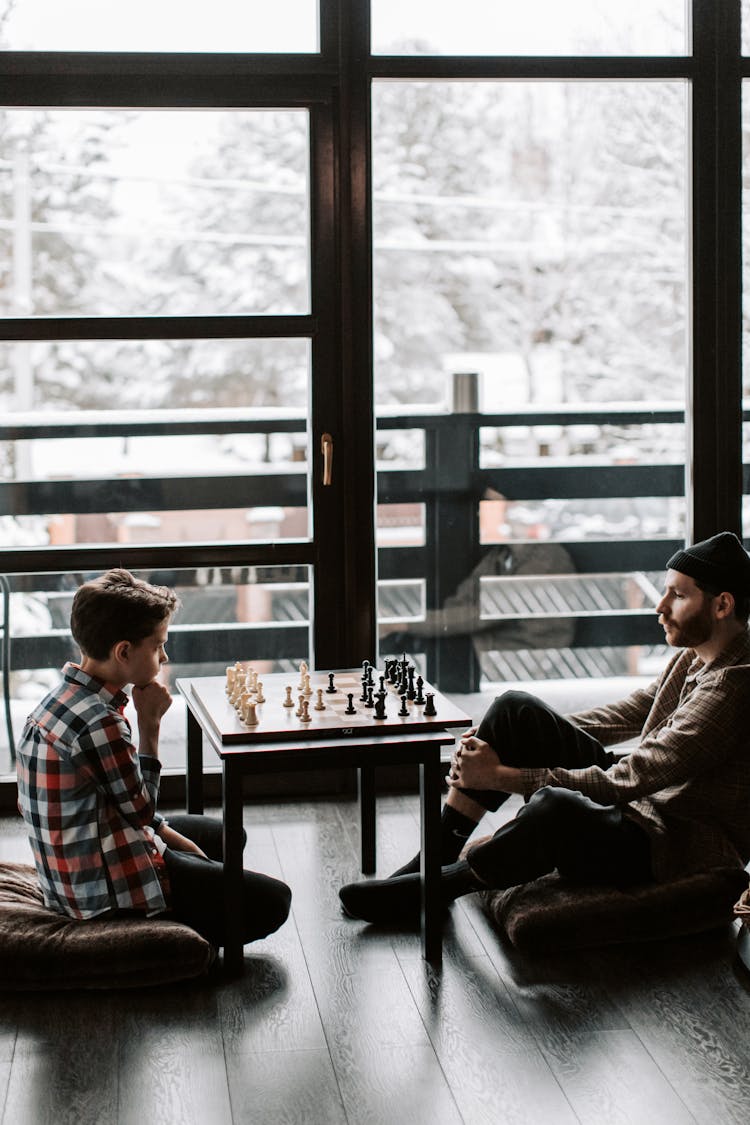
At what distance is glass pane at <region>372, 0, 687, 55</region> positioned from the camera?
4102 mm

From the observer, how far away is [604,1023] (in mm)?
2637

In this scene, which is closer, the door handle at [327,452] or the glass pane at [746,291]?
the door handle at [327,452]

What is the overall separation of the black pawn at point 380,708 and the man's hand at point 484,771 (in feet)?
0.68

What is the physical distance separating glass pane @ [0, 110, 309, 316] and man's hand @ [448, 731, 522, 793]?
1.70m

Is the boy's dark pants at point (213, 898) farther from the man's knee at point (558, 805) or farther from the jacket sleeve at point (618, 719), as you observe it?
the jacket sleeve at point (618, 719)

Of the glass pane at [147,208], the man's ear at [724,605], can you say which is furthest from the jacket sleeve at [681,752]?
the glass pane at [147,208]

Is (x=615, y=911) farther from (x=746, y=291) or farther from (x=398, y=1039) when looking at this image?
(x=746, y=291)

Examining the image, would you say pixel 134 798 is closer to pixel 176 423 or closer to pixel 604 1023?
pixel 604 1023

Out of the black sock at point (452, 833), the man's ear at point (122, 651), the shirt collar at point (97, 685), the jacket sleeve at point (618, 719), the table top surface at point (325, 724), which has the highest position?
the man's ear at point (122, 651)

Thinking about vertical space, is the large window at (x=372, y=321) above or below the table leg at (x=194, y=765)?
above

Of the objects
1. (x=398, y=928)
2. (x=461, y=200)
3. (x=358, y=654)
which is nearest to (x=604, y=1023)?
(x=398, y=928)

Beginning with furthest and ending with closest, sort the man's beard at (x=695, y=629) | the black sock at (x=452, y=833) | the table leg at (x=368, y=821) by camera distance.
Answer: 1. the table leg at (x=368, y=821)
2. the black sock at (x=452, y=833)
3. the man's beard at (x=695, y=629)

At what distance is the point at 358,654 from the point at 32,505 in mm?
1092

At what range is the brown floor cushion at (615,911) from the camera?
116 inches
